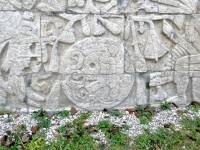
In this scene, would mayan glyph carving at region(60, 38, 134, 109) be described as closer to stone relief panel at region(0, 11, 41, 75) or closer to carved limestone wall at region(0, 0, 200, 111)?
carved limestone wall at region(0, 0, 200, 111)

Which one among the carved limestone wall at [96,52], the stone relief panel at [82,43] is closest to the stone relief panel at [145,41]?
the carved limestone wall at [96,52]

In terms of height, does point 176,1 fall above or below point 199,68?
above

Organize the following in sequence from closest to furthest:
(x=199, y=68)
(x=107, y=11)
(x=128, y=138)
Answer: (x=128, y=138), (x=107, y=11), (x=199, y=68)

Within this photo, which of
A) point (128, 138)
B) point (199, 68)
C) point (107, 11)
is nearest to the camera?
point (128, 138)

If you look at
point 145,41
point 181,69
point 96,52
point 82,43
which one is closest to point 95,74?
point 96,52

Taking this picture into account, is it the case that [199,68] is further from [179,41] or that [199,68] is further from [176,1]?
[176,1]

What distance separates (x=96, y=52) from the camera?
142 inches

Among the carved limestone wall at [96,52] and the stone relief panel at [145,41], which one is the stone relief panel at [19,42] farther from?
the stone relief panel at [145,41]

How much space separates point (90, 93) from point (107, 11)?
118 cm

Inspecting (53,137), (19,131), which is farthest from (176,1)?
(19,131)

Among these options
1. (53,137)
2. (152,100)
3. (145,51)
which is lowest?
(53,137)

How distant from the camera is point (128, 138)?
316 centimetres

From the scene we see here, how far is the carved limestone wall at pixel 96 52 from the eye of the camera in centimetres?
350

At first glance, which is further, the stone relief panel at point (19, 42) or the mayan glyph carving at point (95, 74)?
the mayan glyph carving at point (95, 74)
